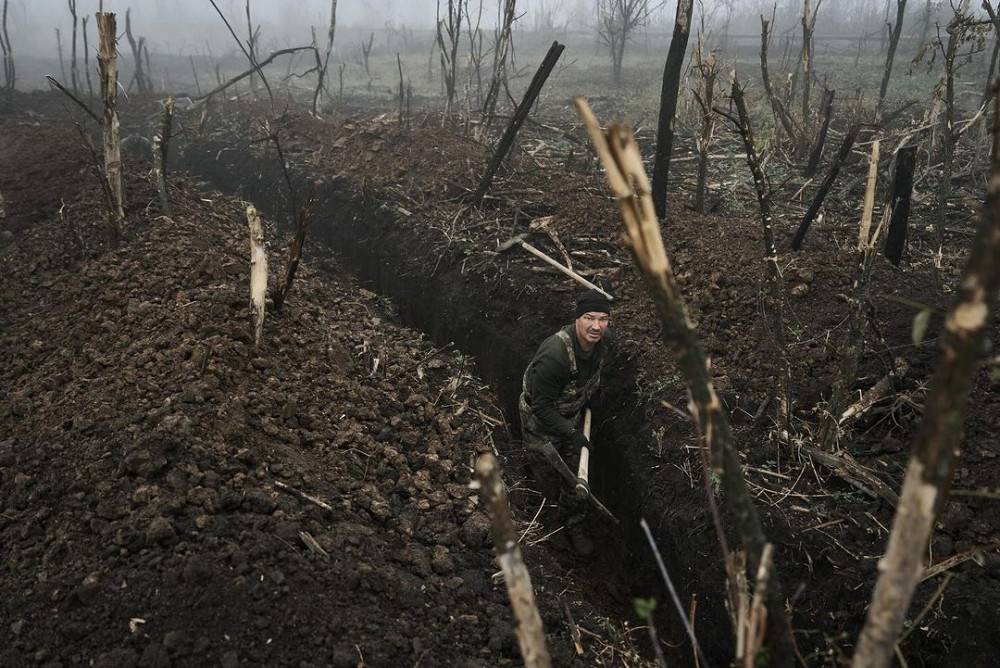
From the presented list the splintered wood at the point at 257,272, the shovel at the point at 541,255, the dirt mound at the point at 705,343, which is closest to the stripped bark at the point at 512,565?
the dirt mound at the point at 705,343

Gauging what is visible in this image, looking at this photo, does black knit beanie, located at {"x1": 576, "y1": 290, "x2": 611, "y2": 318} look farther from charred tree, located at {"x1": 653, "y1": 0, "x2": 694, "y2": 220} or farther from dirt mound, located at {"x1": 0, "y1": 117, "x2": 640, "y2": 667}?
charred tree, located at {"x1": 653, "y1": 0, "x2": 694, "y2": 220}

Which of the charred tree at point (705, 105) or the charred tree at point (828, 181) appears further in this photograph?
the charred tree at point (705, 105)

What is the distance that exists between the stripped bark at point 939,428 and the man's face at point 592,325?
3.26 m

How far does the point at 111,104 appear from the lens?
4.73m

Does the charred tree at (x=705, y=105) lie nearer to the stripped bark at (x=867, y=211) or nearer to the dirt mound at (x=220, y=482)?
the stripped bark at (x=867, y=211)

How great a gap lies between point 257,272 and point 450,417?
1710 millimetres

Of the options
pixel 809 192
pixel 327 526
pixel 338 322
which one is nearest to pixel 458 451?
pixel 327 526

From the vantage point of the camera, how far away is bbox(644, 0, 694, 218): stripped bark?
471 centimetres

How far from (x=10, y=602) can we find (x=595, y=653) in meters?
2.50

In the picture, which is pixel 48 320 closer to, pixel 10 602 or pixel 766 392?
pixel 10 602

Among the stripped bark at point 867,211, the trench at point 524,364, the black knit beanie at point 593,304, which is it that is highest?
the stripped bark at point 867,211

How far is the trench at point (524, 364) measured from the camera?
3836mm

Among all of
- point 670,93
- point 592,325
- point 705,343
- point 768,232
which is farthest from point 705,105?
point 768,232

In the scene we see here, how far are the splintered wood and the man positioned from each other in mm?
1953
